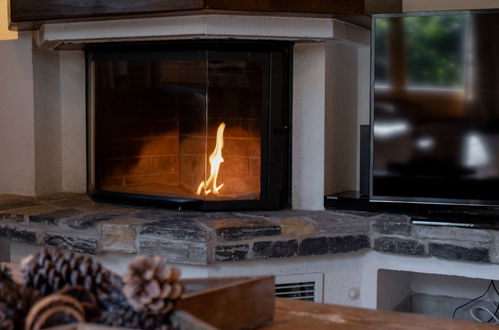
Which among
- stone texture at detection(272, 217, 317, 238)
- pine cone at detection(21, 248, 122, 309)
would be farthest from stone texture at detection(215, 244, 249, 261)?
pine cone at detection(21, 248, 122, 309)

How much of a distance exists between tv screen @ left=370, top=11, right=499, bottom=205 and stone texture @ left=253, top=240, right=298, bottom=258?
0.39 meters

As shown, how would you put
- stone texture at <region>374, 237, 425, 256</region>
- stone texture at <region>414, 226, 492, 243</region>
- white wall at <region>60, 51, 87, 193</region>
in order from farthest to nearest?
1. white wall at <region>60, 51, 87, 193</region>
2. stone texture at <region>374, 237, 425, 256</region>
3. stone texture at <region>414, 226, 492, 243</region>

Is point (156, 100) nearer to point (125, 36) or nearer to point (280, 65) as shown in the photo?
point (125, 36)

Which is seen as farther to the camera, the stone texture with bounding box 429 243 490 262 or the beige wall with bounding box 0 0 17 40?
the beige wall with bounding box 0 0 17 40

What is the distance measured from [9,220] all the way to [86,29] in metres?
0.81

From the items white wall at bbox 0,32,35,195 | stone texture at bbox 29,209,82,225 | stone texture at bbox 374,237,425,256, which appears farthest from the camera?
white wall at bbox 0,32,35,195

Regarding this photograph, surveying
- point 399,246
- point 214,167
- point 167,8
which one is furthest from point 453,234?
point 167,8

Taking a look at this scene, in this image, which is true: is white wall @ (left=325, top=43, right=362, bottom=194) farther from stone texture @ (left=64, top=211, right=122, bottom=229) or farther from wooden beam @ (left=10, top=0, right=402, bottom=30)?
stone texture @ (left=64, top=211, right=122, bottom=229)

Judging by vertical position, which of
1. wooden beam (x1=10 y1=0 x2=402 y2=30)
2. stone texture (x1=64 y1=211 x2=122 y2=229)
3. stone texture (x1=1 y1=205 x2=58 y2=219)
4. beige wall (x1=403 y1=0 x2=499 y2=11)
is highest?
beige wall (x1=403 y1=0 x2=499 y2=11)

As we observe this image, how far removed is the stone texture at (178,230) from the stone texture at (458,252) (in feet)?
2.64

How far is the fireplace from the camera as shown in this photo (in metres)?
3.00

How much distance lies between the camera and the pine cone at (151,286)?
899mm

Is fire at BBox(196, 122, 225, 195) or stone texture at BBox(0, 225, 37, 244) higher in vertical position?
fire at BBox(196, 122, 225, 195)

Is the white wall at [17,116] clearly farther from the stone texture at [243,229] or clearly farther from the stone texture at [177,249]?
the stone texture at [243,229]
